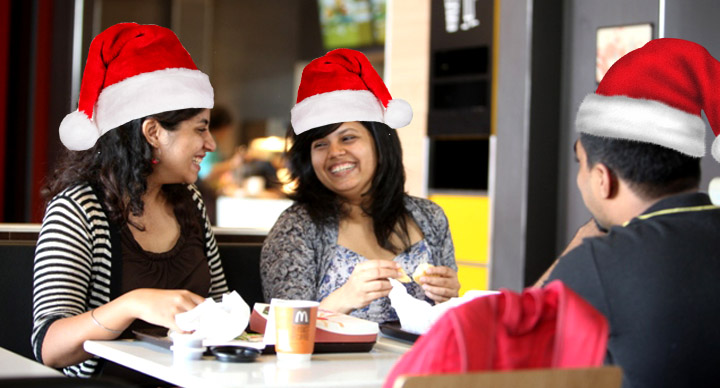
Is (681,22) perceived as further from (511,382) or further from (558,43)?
(511,382)

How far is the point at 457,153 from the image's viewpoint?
4941 mm

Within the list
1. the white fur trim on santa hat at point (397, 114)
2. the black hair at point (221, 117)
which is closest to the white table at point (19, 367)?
the white fur trim on santa hat at point (397, 114)

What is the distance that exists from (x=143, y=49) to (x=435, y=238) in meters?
0.98

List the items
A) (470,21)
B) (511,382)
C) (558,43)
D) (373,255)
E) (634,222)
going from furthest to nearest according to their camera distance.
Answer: (470,21) → (558,43) → (373,255) → (634,222) → (511,382)

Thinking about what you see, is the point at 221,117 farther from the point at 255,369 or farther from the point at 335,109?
the point at 255,369

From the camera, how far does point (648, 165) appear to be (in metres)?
1.39

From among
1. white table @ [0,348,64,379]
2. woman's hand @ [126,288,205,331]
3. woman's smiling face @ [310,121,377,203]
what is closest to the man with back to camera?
woman's hand @ [126,288,205,331]

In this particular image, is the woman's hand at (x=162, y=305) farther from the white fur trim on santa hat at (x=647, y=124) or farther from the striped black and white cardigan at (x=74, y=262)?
the white fur trim on santa hat at (x=647, y=124)

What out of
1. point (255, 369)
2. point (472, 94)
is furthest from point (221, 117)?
point (255, 369)

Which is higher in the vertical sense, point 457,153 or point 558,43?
point 558,43

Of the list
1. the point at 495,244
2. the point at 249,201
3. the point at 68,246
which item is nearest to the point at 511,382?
the point at 68,246

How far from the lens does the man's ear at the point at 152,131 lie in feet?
6.66

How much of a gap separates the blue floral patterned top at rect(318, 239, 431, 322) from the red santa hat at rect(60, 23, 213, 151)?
62cm

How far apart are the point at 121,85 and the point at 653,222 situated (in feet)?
4.14
